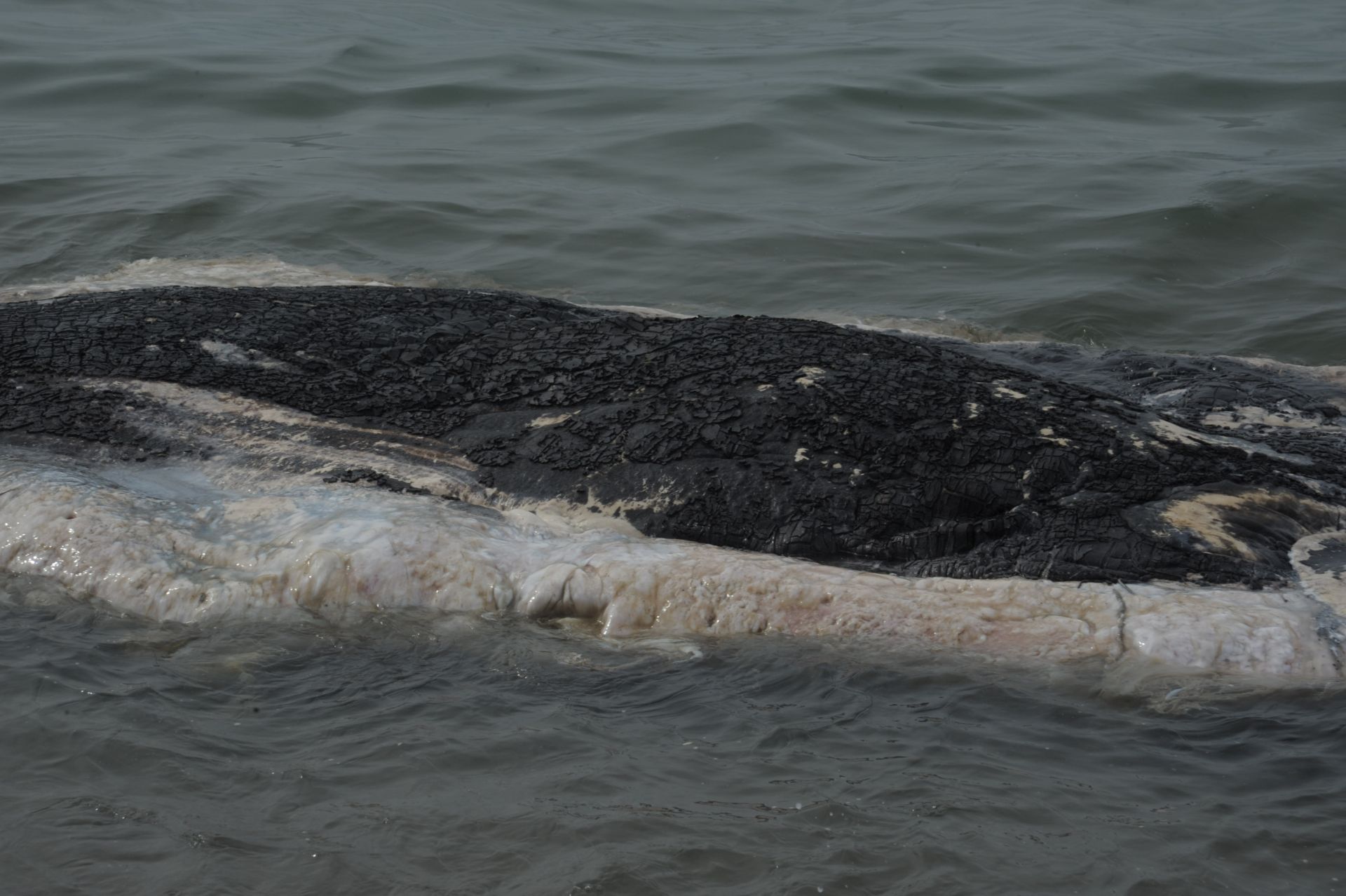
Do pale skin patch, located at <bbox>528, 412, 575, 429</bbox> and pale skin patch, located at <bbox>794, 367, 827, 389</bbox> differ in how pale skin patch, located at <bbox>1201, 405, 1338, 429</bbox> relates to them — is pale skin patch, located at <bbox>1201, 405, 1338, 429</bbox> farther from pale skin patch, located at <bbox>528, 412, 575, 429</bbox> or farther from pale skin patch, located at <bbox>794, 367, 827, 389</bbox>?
pale skin patch, located at <bbox>528, 412, 575, 429</bbox>

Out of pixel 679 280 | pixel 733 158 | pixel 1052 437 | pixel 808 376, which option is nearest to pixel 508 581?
pixel 808 376

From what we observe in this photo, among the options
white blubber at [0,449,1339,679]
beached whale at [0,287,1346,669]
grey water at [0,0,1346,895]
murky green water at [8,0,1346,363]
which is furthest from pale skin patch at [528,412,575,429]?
murky green water at [8,0,1346,363]

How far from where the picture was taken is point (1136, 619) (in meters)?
3.71

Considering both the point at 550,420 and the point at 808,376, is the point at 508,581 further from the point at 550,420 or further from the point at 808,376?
the point at 808,376

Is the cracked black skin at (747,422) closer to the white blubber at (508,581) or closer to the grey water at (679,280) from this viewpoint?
the white blubber at (508,581)

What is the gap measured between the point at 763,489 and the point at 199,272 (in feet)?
12.0

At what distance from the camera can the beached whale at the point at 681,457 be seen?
154 inches

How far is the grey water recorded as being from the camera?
3160mm

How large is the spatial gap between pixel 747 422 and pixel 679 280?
475cm

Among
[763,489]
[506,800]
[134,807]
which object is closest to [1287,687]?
[763,489]

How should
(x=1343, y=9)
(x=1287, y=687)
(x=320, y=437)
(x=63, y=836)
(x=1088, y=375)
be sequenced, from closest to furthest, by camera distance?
1. (x=63, y=836)
2. (x=1287, y=687)
3. (x=320, y=437)
4. (x=1088, y=375)
5. (x=1343, y=9)

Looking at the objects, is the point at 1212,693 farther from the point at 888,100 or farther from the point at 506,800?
the point at 888,100

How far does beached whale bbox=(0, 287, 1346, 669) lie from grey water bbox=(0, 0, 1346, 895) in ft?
0.65

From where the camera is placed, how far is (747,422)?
4.12m
